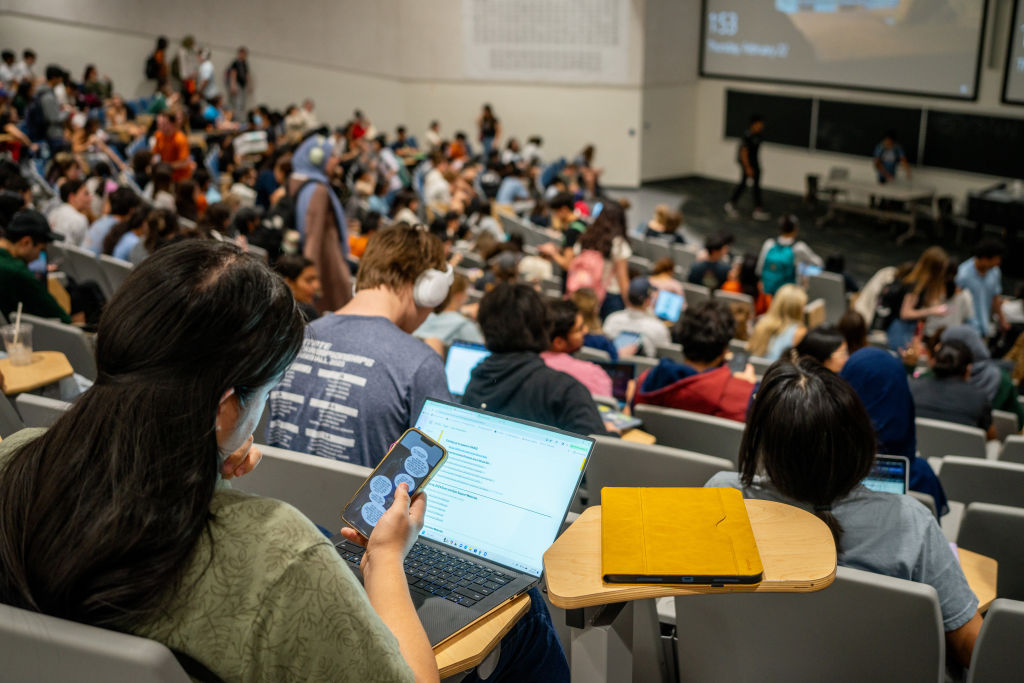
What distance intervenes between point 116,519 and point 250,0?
56.8 ft

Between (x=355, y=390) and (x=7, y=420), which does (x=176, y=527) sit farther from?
(x=7, y=420)

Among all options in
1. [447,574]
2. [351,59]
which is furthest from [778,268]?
[351,59]

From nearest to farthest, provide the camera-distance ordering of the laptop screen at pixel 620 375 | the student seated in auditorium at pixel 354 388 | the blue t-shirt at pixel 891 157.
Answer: the student seated in auditorium at pixel 354 388, the laptop screen at pixel 620 375, the blue t-shirt at pixel 891 157

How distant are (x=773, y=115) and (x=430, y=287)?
13.5m

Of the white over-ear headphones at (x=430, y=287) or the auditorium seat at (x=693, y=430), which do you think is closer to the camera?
the white over-ear headphones at (x=430, y=287)

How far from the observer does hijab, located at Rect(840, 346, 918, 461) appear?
11.5ft

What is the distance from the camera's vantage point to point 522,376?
317cm

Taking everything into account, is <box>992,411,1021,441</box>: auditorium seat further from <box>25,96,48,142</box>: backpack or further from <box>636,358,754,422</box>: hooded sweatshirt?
<box>25,96,48,142</box>: backpack

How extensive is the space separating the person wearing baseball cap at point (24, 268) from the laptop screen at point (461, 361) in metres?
2.02

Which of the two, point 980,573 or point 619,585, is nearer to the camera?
point 619,585

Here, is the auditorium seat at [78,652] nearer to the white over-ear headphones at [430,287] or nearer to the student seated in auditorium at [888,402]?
the white over-ear headphones at [430,287]

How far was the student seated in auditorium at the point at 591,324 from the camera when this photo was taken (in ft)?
17.3

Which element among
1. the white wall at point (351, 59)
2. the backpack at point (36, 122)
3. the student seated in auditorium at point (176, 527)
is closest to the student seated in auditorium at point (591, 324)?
the student seated in auditorium at point (176, 527)

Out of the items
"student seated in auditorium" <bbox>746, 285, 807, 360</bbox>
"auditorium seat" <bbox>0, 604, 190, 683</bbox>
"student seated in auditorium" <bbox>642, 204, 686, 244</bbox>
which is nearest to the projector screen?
"student seated in auditorium" <bbox>642, 204, 686, 244</bbox>
